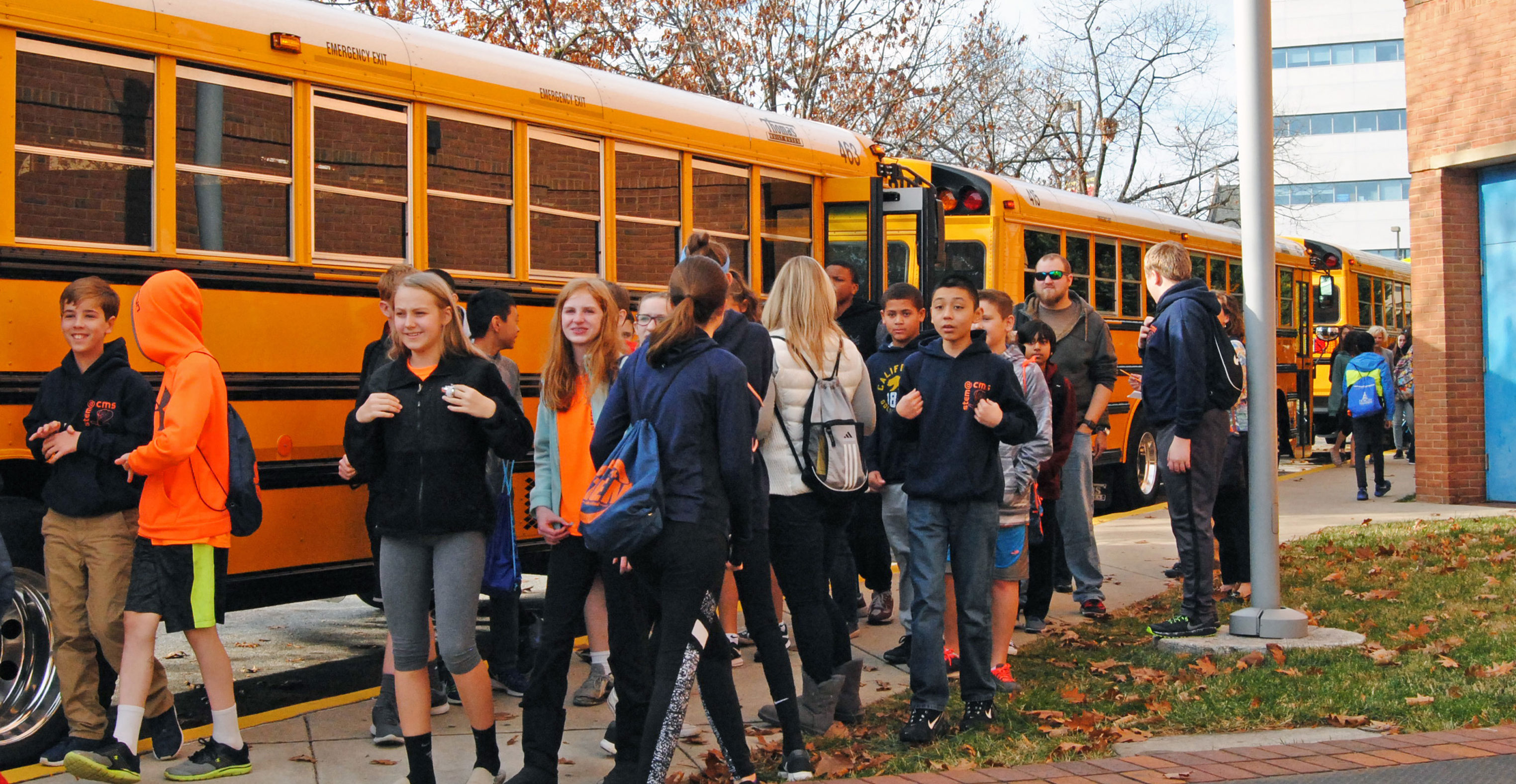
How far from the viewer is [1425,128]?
1334 cm

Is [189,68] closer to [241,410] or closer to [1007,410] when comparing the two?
[241,410]

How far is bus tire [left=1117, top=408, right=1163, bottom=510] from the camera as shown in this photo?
14.4 m

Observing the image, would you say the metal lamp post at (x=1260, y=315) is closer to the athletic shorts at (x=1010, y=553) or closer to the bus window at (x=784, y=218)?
the athletic shorts at (x=1010, y=553)

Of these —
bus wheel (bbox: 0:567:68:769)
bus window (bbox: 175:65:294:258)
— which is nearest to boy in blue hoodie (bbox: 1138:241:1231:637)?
bus window (bbox: 175:65:294:258)

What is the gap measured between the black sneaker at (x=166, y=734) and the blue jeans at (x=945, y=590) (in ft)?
8.77

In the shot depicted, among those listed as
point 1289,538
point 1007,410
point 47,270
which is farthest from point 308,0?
point 1289,538

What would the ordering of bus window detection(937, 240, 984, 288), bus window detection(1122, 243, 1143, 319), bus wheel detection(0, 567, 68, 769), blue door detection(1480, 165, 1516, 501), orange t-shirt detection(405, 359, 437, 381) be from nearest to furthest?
orange t-shirt detection(405, 359, 437, 381) → bus wheel detection(0, 567, 68, 769) → blue door detection(1480, 165, 1516, 501) → bus window detection(937, 240, 984, 288) → bus window detection(1122, 243, 1143, 319)

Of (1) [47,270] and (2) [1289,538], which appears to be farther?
(2) [1289,538]

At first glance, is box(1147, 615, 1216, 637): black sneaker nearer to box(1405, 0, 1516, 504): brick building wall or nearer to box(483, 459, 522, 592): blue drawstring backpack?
box(483, 459, 522, 592): blue drawstring backpack

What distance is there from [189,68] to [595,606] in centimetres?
272

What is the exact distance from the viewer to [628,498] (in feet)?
14.6

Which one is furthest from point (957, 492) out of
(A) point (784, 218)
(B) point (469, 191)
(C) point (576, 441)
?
(A) point (784, 218)

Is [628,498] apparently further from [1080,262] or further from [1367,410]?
[1367,410]

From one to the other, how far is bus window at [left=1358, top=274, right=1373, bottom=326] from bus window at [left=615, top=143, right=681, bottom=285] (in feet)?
62.8
